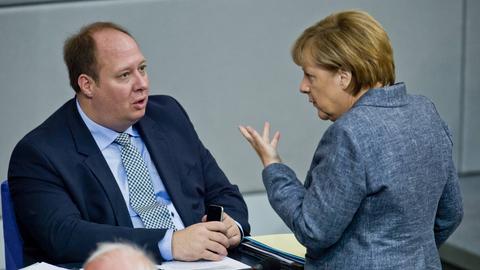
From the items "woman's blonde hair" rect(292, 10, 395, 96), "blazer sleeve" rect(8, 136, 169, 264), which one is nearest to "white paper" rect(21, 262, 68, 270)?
"blazer sleeve" rect(8, 136, 169, 264)

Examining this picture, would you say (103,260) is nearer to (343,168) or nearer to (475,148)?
(343,168)

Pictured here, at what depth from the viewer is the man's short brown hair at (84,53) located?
9.07 feet

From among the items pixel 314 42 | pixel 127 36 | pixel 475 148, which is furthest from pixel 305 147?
pixel 314 42

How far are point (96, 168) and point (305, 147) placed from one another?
223cm

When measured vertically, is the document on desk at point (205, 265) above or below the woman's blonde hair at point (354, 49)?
below

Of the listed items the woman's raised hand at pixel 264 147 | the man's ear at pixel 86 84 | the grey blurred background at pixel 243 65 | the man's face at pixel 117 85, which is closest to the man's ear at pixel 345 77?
the woman's raised hand at pixel 264 147

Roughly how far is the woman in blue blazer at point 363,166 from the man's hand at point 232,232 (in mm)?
392

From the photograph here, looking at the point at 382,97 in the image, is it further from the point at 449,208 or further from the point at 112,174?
the point at 112,174

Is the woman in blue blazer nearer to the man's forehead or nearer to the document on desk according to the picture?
the document on desk

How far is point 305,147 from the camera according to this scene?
4.74 m

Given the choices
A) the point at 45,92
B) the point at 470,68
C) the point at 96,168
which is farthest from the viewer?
the point at 470,68

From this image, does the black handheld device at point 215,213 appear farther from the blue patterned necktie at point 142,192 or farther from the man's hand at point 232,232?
the blue patterned necktie at point 142,192

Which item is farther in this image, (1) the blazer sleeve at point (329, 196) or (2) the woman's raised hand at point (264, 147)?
(2) the woman's raised hand at point (264, 147)

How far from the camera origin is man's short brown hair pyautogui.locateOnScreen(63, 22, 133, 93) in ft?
9.07
